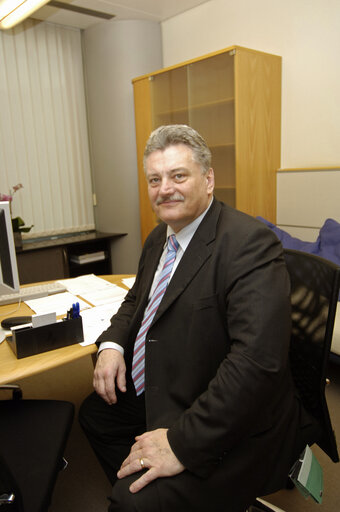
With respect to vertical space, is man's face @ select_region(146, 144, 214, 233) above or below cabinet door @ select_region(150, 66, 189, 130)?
below

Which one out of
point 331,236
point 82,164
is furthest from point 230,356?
point 82,164

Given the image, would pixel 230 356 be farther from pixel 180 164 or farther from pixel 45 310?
Answer: pixel 45 310

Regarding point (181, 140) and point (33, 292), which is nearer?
point (181, 140)

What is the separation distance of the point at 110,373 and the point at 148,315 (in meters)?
0.25

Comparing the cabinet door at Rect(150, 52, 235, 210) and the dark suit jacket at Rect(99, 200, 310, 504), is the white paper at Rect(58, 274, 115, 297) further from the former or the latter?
the cabinet door at Rect(150, 52, 235, 210)

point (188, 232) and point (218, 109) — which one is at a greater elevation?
point (218, 109)

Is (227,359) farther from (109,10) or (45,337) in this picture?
(109,10)

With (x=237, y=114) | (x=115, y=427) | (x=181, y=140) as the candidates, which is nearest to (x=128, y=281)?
(x=115, y=427)

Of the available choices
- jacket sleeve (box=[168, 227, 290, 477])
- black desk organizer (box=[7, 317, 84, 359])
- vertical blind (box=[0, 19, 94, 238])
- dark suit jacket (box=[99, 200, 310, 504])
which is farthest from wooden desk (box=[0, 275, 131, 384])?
vertical blind (box=[0, 19, 94, 238])

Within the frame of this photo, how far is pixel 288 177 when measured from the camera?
3.24 meters

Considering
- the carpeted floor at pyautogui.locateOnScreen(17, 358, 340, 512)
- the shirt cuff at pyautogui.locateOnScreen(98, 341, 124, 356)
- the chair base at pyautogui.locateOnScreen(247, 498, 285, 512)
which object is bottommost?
the carpeted floor at pyautogui.locateOnScreen(17, 358, 340, 512)

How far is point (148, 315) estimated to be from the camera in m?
1.42

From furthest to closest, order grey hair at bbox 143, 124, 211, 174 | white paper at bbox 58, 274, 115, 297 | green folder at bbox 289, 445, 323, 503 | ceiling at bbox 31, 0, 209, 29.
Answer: ceiling at bbox 31, 0, 209, 29, white paper at bbox 58, 274, 115, 297, grey hair at bbox 143, 124, 211, 174, green folder at bbox 289, 445, 323, 503

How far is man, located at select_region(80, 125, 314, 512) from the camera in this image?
1051 millimetres
